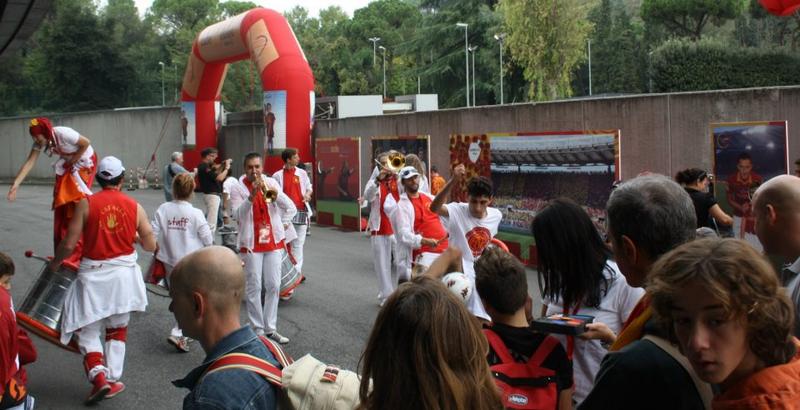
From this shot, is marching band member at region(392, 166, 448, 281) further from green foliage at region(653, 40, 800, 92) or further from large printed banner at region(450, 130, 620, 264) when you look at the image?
green foliage at region(653, 40, 800, 92)

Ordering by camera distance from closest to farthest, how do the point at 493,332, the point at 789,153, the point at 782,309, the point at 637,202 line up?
the point at 782,309, the point at 637,202, the point at 493,332, the point at 789,153

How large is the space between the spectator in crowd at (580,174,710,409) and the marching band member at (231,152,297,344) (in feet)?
22.0

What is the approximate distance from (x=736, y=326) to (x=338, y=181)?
64.4 feet

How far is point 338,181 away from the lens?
2147cm

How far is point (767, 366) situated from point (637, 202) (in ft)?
2.92

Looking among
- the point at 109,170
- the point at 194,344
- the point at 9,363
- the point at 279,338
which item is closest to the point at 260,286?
the point at 279,338

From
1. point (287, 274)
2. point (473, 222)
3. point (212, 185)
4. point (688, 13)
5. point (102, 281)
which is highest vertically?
point (688, 13)

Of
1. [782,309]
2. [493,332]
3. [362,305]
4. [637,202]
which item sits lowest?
[362,305]

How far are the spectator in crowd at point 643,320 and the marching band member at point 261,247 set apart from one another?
6.71 m

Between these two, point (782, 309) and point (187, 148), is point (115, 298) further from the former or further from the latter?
point (187, 148)

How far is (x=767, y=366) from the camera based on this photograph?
2027mm

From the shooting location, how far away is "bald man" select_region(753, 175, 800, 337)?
11.8 feet

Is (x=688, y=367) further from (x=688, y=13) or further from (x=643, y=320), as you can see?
(x=688, y=13)

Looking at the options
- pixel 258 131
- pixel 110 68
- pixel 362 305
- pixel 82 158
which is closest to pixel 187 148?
pixel 258 131
